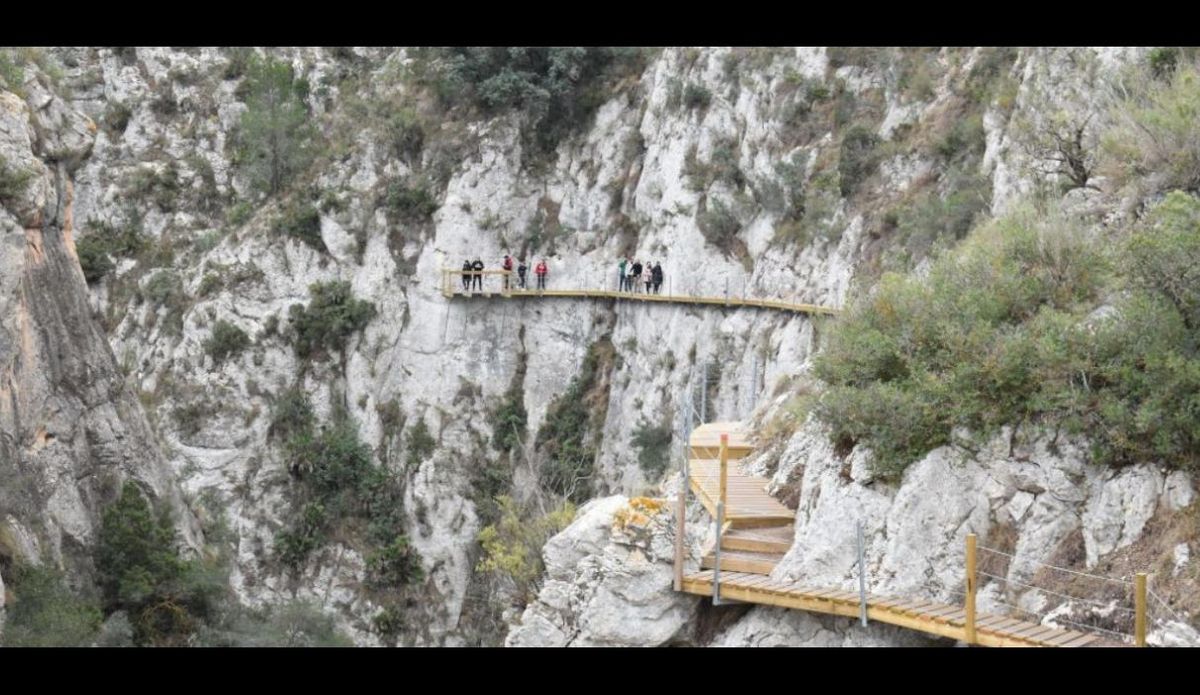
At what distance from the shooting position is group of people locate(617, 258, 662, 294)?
36.4m

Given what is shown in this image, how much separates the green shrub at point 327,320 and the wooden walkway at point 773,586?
25113mm

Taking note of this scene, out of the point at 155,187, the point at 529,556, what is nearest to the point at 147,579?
A: the point at 529,556

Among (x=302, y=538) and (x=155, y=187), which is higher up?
(x=155, y=187)

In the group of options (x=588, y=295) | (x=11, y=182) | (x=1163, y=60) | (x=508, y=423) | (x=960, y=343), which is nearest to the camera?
(x=960, y=343)

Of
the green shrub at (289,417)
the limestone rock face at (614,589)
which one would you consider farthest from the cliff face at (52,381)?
the green shrub at (289,417)

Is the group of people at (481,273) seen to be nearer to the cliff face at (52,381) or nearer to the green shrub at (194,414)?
the green shrub at (194,414)

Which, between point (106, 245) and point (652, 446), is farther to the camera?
point (106, 245)

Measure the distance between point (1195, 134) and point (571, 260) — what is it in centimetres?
2664

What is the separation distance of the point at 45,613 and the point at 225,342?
23.4 m

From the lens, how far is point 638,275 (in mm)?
36875

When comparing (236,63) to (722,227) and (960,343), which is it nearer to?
(722,227)

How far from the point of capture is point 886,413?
13.0 m

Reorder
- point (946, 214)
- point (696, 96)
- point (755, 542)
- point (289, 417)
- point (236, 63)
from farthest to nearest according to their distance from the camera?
point (236, 63)
point (289, 417)
point (696, 96)
point (946, 214)
point (755, 542)

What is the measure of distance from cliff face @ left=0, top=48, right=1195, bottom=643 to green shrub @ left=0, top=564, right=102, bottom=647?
12193 mm
